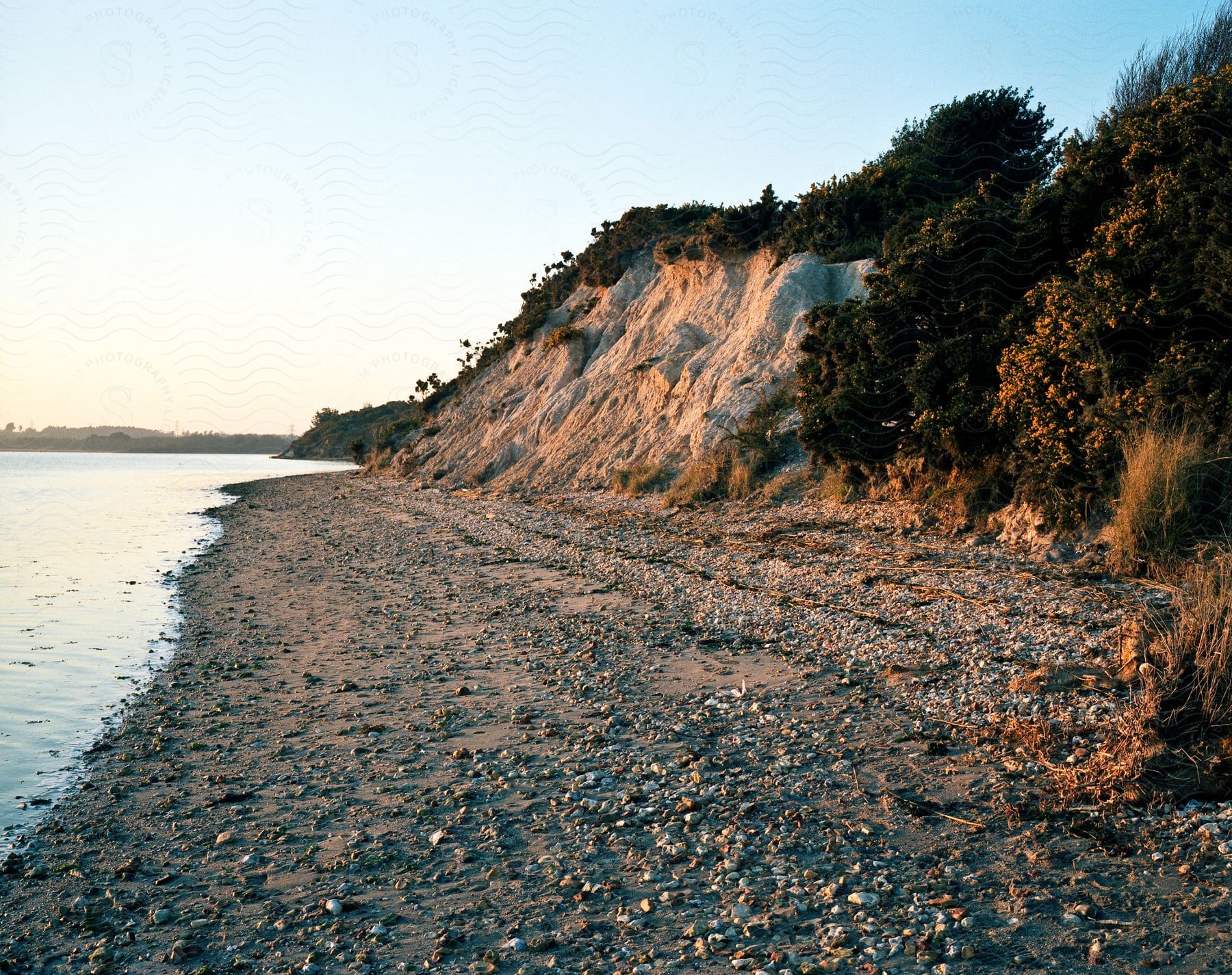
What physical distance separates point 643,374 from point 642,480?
684cm

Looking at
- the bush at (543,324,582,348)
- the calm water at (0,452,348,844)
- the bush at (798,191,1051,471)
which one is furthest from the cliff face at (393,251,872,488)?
the calm water at (0,452,348,844)

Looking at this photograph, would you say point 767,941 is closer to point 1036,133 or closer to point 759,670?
point 759,670

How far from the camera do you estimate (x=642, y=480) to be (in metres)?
23.4

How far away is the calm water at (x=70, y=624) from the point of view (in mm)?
7012

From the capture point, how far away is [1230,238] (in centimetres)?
1015

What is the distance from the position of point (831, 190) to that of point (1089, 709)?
958 inches

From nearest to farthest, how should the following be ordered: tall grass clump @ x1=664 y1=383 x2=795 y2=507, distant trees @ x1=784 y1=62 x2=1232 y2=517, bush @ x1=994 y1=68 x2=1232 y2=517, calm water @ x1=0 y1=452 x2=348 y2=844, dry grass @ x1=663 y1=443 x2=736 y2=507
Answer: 1. calm water @ x1=0 y1=452 x2=348 y2=844
2. bush @ x1=994 y1=68 x2=1232 y2=517
3. distant trees @ x1=784 y1=62 x2=1232 y2=517
4. tall grass clump @ x1=664 y1=383 x2=795 y2=507
5. dry grass @ x1=663 y1=443 x2=736 y2=507

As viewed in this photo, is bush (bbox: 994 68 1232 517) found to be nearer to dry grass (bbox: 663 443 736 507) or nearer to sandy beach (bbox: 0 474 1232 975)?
sandy beach (bbox: 0 474 1232 975)

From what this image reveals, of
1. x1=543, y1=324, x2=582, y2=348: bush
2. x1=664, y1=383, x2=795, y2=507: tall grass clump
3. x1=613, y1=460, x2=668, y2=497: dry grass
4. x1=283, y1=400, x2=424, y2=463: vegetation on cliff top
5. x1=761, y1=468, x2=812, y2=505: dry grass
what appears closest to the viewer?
x1=761, y1=468, x2=812, y2=505: dry grass

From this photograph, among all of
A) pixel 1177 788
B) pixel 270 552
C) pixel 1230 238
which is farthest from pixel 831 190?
pixel 1177 788

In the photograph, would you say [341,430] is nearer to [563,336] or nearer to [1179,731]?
[563,336]

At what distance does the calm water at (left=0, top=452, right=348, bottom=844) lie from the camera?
701 centimetres

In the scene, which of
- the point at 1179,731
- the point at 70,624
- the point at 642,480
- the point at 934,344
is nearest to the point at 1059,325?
the point at 934,344

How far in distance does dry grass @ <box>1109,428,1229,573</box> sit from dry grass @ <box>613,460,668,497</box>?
45.5ft
